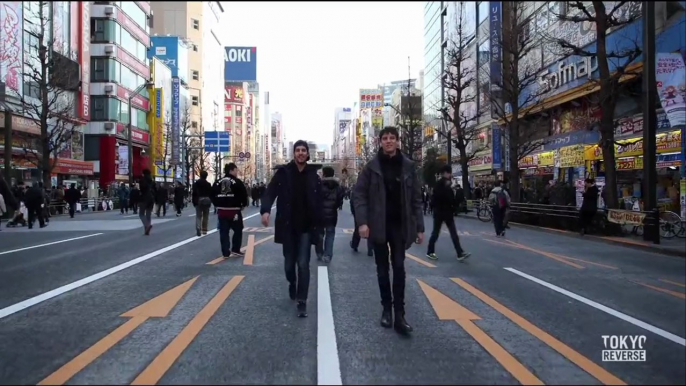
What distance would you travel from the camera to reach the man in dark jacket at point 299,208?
5738 millimetres

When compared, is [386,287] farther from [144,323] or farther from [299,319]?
[144,323]

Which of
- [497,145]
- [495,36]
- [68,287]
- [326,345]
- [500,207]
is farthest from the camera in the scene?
[497,145]

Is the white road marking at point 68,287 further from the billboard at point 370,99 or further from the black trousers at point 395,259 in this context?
the billboard at point 370,99

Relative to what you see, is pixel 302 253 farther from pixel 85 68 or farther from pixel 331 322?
pixel 85 68

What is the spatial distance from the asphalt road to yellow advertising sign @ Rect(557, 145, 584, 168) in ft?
57.5

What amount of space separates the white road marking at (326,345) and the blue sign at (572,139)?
72.2 ft

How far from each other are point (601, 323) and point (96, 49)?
45303 millimetres

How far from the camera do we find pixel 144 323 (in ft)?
17.9

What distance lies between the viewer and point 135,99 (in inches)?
2058

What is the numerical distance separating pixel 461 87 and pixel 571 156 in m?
7.32

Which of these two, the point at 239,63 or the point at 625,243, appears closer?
the point at 625,243

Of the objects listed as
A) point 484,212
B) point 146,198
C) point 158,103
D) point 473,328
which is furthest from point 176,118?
point 473,328

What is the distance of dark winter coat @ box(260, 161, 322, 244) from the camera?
5742 millimetres

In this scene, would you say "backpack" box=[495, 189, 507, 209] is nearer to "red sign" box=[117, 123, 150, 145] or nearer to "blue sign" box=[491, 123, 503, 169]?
"blue sign" box=[491, 123, 503, 169]
